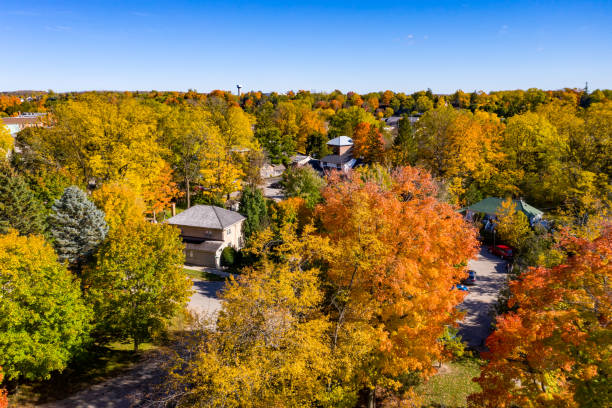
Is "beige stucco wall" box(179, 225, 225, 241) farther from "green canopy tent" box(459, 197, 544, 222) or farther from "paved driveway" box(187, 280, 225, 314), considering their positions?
"green canopy tent" box(459, 197, 544, 222)

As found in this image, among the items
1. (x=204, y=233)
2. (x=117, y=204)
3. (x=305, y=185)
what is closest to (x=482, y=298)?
(x=305, y=185)

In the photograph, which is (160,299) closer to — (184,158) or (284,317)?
(284,317)

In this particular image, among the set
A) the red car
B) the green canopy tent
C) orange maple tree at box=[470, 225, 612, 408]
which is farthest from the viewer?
the green canopy tent

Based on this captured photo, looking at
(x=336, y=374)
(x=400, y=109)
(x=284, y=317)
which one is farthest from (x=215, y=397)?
(x=400, y=109)

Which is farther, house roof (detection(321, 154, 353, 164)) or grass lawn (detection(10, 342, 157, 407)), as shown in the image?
house roof (detection(321, 154, 353, 164))

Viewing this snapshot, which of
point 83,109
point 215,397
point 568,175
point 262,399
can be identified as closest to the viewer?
point 215,397

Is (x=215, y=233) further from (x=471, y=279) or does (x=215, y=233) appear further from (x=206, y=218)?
(x=471, y=279)

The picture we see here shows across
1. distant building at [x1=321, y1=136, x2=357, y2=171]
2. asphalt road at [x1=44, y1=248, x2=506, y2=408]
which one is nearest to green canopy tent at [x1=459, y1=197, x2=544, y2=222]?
asphalt road at [x1=44, y1=248, x2=506, y2=408]
